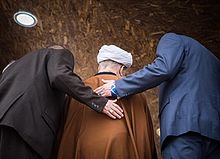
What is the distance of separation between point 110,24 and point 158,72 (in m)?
1.26

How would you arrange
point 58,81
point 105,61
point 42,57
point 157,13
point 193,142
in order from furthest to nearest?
point 157,13 < point 105,61 < point 42,57 < point 58,81 < point 193,142

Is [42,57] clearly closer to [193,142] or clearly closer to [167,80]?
[167,80]

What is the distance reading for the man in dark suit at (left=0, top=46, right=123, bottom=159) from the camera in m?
1.66

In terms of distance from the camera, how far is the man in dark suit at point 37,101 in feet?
5.44

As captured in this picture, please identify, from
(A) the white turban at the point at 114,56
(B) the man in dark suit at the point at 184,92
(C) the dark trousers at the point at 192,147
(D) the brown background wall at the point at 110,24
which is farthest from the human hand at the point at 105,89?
(D) the brown background wall at the point at 110,24

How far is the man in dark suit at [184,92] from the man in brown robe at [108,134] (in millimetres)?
117

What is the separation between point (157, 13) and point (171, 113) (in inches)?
49.6

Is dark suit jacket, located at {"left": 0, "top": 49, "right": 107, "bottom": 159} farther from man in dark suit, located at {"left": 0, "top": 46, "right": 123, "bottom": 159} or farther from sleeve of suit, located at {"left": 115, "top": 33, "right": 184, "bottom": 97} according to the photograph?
sleeve of suit, located at {"left": 115, "top": 33, "right": 184, "bottom": 97}

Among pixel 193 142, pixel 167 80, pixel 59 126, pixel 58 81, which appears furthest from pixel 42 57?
pixel 193 142

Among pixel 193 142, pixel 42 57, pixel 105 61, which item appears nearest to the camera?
pixel 193 142

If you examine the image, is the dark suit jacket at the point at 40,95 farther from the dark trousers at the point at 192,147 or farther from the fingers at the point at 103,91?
the dark trousers at the point at 192,147

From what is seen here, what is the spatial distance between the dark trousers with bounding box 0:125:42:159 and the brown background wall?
1.45 m

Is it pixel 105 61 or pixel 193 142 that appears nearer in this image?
pixel 193 142

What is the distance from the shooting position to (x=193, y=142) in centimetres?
166
